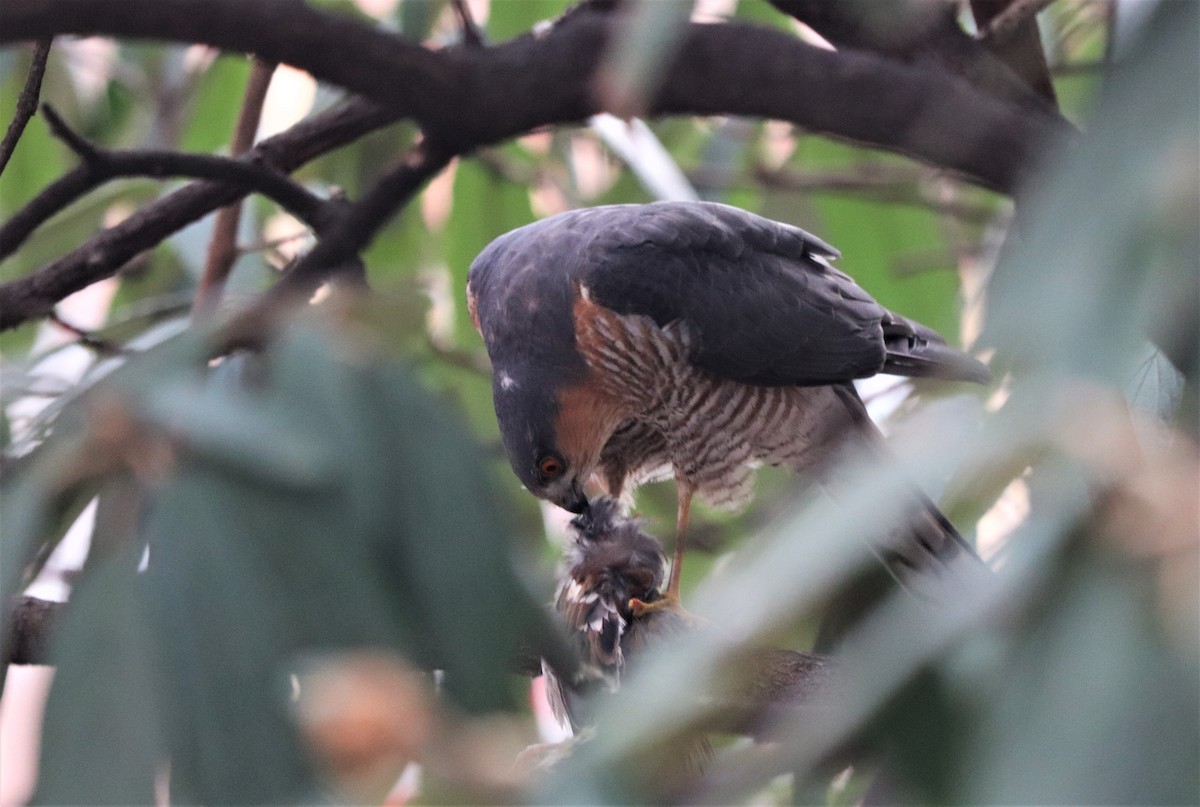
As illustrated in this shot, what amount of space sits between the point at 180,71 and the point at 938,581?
3.06 m

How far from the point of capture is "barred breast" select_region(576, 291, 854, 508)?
8.16 feet

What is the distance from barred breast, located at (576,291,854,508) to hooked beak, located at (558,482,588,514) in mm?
207

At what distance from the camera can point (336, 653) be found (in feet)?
3.07

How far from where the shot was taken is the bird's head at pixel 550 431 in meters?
2.48

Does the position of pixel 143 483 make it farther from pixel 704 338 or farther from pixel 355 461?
pixel 704 338

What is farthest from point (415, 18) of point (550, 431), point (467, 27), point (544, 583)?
point (544, 583)

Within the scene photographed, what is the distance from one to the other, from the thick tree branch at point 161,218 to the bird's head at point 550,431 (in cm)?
57

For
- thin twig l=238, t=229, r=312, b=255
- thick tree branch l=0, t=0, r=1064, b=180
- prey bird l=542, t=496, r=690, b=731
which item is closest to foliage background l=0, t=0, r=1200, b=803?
thick tree branch l=0, t=0, r=1064, b=180

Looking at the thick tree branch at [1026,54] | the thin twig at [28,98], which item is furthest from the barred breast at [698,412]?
the thin twig at [28,98]

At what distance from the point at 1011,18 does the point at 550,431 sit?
114 centimetres

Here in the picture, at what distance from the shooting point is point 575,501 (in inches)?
102

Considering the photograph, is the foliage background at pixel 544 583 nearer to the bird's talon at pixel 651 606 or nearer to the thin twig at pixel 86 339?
the thin twig at pixel 86 339

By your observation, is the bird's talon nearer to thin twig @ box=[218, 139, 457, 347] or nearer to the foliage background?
thin twig @ box=[218, 139, 457, 347]

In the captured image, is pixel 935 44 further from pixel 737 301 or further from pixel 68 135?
pixel 68 135
